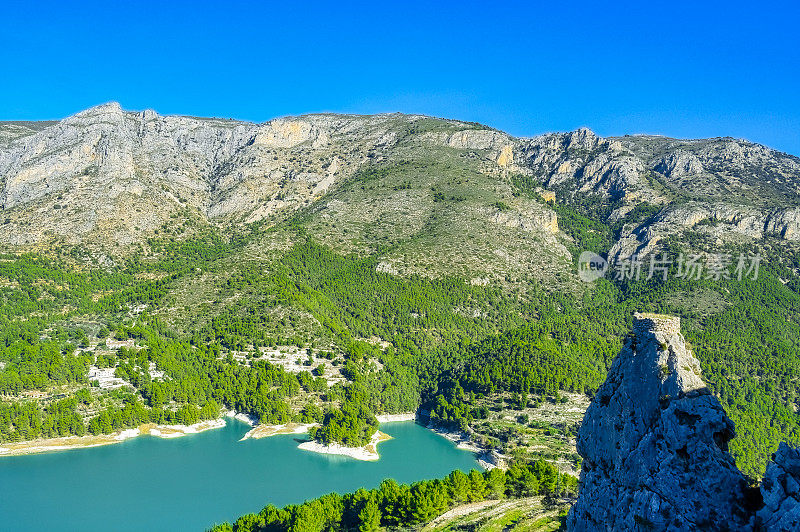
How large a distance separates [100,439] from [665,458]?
6908 cm

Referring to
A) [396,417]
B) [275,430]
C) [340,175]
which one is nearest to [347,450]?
[275,430]

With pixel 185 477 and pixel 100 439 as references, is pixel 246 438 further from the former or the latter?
pixel 100 439

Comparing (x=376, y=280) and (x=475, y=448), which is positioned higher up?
(x=376, y=280)

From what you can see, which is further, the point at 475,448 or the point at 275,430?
the point at 275,430

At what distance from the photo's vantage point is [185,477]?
5975 cm

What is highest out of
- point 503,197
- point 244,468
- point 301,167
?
point 301,167

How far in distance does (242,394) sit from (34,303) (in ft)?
130

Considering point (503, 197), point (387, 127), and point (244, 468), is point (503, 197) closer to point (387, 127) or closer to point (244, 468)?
point (387, 127)

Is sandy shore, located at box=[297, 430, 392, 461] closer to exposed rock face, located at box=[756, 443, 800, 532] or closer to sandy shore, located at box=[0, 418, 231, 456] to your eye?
sandy shore, located at box=[0, 418, 231, 456]

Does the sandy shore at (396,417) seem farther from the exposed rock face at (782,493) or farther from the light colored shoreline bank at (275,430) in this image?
the exposed rock face at (782,493)

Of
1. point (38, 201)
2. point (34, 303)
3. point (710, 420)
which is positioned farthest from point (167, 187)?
point (710, 420)

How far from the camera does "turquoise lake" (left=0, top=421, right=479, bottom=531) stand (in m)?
50.6

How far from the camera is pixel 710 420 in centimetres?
1546

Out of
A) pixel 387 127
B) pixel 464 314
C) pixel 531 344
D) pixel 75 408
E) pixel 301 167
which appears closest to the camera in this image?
pixel 75 408
